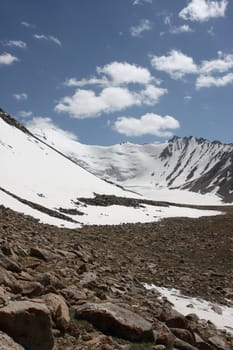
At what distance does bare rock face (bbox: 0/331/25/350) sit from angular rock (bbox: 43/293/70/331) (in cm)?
169

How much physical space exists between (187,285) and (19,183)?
35.3 metres

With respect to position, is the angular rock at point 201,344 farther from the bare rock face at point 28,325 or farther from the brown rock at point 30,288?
the bare rock face at point 28,325

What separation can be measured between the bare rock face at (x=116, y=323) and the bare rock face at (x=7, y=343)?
2.66m

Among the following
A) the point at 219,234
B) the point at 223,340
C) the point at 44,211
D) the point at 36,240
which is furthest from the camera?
the point at 44,211

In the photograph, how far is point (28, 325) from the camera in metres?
7.31

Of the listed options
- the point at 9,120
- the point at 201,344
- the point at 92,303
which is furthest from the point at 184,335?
the point at 9,120

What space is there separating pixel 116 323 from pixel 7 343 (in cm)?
304

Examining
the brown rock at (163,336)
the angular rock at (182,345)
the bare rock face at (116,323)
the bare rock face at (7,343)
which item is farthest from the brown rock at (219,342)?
the bare rock face at (7,343)

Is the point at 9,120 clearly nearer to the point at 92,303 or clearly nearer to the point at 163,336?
the point at 92,303

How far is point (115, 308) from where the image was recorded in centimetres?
974

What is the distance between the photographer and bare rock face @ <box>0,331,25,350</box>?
656cm

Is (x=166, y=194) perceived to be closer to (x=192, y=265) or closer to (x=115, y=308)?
(x=192, y=265)

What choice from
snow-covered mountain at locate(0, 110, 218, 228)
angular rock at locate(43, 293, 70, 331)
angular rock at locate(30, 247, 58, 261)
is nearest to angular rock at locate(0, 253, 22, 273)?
angular rock at locate(43, 293, 70, 331)

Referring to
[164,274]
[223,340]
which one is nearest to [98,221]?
[164,274]
